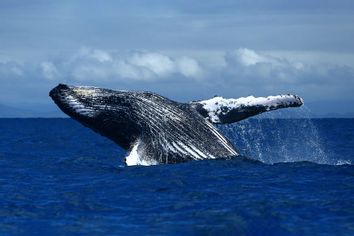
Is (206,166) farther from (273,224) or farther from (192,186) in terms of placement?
(273,224)

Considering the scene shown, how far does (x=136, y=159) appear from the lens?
12.4 metres

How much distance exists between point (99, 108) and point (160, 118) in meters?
1.14

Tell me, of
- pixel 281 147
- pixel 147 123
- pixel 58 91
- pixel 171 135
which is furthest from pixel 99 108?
pixel 281 147

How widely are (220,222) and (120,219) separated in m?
1.31

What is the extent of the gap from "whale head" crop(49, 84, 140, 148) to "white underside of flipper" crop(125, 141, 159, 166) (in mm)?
235

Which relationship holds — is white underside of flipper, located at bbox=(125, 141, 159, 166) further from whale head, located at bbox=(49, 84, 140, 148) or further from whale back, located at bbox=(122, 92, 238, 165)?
whale head, located at bbox=(49, 84, 140, 148)

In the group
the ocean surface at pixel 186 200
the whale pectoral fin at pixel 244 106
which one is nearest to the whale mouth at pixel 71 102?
the ocean surface at pixel 186 200

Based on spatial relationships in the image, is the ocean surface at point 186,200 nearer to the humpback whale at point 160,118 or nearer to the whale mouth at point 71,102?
the humpback whale at point 160,118

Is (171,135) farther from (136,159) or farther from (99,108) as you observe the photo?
(99,108)

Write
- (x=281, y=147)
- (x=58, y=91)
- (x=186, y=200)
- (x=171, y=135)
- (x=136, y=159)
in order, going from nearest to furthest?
(x=186, y=200) → (x=136, y=159) → (x=171, y=135) → (x=58, y=91) → (x=281, y=147)

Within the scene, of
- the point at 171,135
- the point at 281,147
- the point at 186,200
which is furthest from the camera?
the point at 281,147

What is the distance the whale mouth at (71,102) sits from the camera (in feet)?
41.2

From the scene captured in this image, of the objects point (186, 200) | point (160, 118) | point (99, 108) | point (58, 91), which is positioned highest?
point (58, 91)

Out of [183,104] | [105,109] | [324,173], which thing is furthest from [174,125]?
[324,173]
